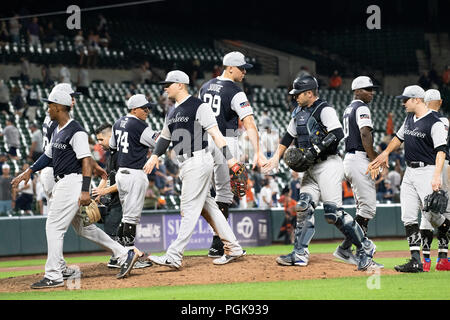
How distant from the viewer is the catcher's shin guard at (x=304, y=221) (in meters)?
9.42

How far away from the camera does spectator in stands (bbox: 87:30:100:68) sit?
27234 mm

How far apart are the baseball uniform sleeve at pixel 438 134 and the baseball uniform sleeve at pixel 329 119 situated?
1.30 m

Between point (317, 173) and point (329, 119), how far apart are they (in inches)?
27.1

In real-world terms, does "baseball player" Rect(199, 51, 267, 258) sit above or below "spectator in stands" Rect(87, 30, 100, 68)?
below

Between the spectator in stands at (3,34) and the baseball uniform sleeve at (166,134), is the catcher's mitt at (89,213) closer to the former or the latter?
the baseball uniform sleeve at (166,134)

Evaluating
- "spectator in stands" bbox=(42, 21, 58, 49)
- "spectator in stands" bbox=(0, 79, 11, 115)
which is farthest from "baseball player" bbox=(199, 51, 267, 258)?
"spectator in stands" bbox=(42, 21, 58, 49)

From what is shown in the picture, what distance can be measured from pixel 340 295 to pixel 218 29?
96.0 ft

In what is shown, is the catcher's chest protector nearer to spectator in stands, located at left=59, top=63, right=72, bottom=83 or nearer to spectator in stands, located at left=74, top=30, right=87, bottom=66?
spectator in stands, located at left=59, top=63, right=72, bottom=83

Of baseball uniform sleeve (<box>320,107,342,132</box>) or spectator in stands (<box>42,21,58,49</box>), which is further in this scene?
spectator in stands (<box>42,21,58,49</box>)

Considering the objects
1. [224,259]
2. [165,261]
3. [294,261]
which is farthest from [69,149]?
[294,261]

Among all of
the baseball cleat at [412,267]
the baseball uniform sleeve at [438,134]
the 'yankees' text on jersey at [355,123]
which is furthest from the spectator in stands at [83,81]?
the baseball cleat at [412,267]

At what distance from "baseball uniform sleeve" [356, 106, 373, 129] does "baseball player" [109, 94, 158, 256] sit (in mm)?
2822

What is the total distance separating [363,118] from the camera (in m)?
10.4

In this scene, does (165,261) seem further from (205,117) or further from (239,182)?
(205,117)
